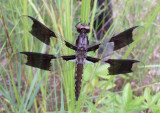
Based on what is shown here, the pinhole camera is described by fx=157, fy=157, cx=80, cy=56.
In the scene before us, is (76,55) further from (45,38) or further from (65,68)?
(45,38)

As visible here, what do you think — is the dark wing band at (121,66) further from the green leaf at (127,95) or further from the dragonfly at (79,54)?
the green leaf at (127,95)

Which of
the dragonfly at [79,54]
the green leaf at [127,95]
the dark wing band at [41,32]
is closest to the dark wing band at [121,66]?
the dragonfly at [79,54]

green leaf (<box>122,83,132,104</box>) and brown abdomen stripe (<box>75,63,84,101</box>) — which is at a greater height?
brown abdomen stripe (<box>75,63,84,101</box>)

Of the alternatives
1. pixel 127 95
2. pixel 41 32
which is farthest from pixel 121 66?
pixel 41 32

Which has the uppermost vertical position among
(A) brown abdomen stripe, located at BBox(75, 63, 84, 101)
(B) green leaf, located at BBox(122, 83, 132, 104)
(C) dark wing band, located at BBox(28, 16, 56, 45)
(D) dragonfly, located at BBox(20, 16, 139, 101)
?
(C) dark wing band, located at BBox(28, 16, 56, 45)

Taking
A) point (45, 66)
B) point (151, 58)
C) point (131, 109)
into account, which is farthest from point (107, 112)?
point (151, 58)

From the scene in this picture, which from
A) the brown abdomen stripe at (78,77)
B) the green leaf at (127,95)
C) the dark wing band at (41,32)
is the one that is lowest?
the green leaf at (127,95)

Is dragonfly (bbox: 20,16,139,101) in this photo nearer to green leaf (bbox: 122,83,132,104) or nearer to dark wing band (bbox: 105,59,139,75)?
dark wing band (bbox: 105,59,139,75)

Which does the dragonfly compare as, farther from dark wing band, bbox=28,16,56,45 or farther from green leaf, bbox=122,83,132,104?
green leaf, bbox=122,83,132,104

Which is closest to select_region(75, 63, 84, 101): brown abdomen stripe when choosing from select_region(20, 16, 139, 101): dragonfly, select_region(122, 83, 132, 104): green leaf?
select_region(20, 16, 139, 101): dragonfly
